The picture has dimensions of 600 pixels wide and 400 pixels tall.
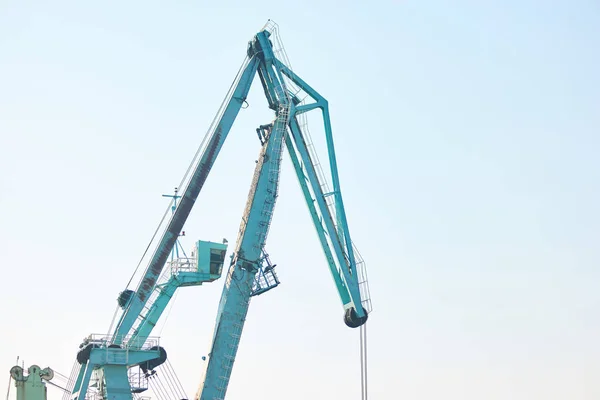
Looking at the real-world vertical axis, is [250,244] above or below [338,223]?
below

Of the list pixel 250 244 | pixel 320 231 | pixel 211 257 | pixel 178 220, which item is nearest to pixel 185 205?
pixel 178 220

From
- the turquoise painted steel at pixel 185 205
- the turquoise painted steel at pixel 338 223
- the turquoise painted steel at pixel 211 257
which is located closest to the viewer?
the turquoise painted steel at pixel 185 205

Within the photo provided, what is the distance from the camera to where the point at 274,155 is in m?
46.2

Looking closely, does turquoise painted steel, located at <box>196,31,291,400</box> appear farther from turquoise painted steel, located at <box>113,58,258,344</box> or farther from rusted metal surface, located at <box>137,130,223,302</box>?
rusted metal surface, located at <box>137,130,223,302</box>

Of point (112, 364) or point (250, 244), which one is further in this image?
point (250, 244)

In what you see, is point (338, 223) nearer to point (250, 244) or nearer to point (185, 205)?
point (250, 244)

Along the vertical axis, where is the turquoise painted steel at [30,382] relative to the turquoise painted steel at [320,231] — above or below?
below

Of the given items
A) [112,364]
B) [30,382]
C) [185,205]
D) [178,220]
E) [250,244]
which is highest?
[185,205]

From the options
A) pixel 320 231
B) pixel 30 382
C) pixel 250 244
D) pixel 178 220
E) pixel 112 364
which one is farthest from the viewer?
pixel 320 231

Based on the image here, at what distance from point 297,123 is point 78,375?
13.1 meters

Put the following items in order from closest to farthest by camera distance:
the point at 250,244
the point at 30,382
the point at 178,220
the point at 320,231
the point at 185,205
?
the point at 30,382, the point at 178,220, the point at 185,205, the point at 250,244, the point at 320,231

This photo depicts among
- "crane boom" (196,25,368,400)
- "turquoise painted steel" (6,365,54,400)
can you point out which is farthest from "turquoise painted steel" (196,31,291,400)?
"turquoise painted steel" (6,365,54,400)

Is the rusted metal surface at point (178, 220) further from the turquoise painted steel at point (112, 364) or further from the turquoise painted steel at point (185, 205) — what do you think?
the turquoise painted steel at point (112, 364)

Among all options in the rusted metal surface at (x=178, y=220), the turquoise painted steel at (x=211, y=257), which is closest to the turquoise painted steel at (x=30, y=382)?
the rusted metal surface at (x=178, y=220)
